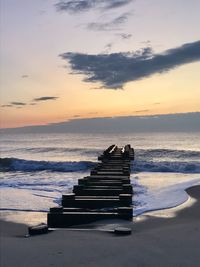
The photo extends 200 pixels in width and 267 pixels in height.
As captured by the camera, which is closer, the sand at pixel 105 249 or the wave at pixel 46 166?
the sand at pixel 105 249

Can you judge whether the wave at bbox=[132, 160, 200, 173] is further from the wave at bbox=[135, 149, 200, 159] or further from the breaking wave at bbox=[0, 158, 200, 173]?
the wave at bbox=[135, 149, 200, 159]

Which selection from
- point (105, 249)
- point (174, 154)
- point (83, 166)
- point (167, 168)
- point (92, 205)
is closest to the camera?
point (105, 249)

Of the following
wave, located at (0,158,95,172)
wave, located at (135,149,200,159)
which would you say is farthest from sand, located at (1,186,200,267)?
wave, located at (135,149,200,159)

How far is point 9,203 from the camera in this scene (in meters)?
13.6

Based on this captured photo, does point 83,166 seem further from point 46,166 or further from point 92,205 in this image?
point 92,205

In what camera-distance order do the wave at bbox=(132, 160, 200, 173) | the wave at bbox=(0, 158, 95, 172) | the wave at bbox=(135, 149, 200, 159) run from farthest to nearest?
the wave at bbox=(135, 149, 200, 159) < the wave at bbox=(0, 158, 95, 172) < the wave at bbox=(132, 160, 200, 173)

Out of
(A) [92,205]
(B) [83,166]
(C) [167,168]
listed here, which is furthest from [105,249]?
(B) [83,166]

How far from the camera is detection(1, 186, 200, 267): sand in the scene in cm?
546

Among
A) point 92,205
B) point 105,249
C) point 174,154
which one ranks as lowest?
point 105,249

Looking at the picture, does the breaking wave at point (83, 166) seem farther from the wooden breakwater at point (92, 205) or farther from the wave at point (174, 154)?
the wooden breakwater at point (92, 205)

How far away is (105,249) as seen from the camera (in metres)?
6.07

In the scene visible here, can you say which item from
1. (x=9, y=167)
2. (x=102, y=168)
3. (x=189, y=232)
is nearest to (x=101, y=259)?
(x=189, y=232)

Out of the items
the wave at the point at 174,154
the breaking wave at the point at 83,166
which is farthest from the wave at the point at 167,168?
the wave at the point at 174,154

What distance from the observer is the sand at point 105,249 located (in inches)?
215
